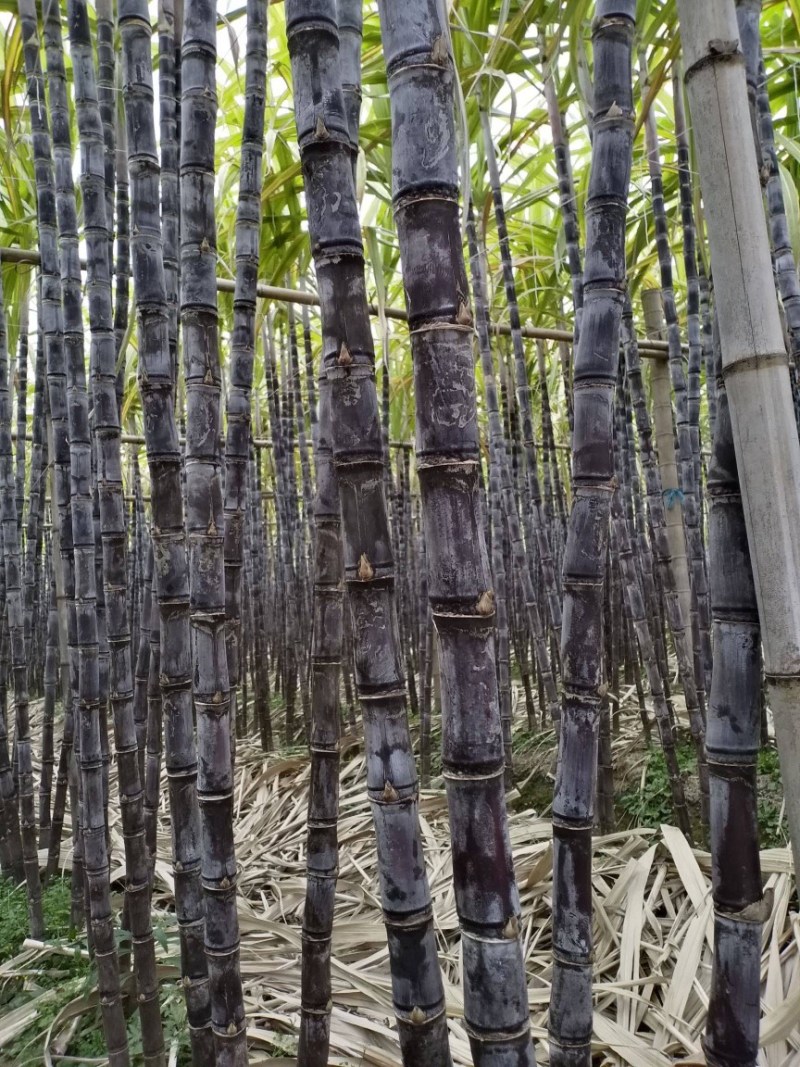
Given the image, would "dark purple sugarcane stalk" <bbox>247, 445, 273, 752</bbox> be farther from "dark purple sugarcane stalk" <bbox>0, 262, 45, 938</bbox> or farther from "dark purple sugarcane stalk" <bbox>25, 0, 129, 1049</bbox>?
"dark purple sugarcane stalk" <bbox>25, 0, 129, 1049</bbox>

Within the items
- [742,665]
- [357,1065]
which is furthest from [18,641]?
[742,665]

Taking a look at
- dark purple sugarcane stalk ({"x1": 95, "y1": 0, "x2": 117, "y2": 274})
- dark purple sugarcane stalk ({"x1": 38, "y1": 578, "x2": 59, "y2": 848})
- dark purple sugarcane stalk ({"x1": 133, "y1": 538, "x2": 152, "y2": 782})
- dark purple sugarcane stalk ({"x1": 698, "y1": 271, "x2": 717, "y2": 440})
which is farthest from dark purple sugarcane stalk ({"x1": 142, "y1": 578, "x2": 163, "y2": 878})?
dark purple sugarcane stalk ({"x1": 698, "y1": 271, "x2": 717, "y2": 440})

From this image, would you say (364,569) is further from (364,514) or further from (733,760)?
(733,760)

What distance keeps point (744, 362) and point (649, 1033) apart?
4.58 ft

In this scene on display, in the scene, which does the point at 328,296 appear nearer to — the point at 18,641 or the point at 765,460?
the point at 765,460

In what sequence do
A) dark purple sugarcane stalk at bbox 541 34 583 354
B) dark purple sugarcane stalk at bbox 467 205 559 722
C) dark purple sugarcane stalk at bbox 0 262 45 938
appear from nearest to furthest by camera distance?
1. dark purple sugarcane stalk at bbox 541 34 583 354
2. dark purple sugarcane stalk at bbox 0 262 45 938
3. dark purple sugarcane stalk at bbox 467 205 559 722

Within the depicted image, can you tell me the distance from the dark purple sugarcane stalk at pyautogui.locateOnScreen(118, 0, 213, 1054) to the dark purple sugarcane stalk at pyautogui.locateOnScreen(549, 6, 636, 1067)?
0.54 meters

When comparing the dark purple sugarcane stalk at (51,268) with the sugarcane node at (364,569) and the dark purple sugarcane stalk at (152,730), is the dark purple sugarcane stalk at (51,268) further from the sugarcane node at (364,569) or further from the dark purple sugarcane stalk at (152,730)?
the sugarcane node at (364,569)

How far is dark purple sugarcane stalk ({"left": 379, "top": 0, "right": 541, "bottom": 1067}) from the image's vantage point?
593mm

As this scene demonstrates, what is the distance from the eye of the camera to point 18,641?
232 cm

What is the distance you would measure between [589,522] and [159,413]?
60 cm

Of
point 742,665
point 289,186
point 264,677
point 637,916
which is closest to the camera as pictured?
point 742,665

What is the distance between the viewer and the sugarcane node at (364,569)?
0.67m

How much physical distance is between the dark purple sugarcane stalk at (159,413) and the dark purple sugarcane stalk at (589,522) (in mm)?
542
